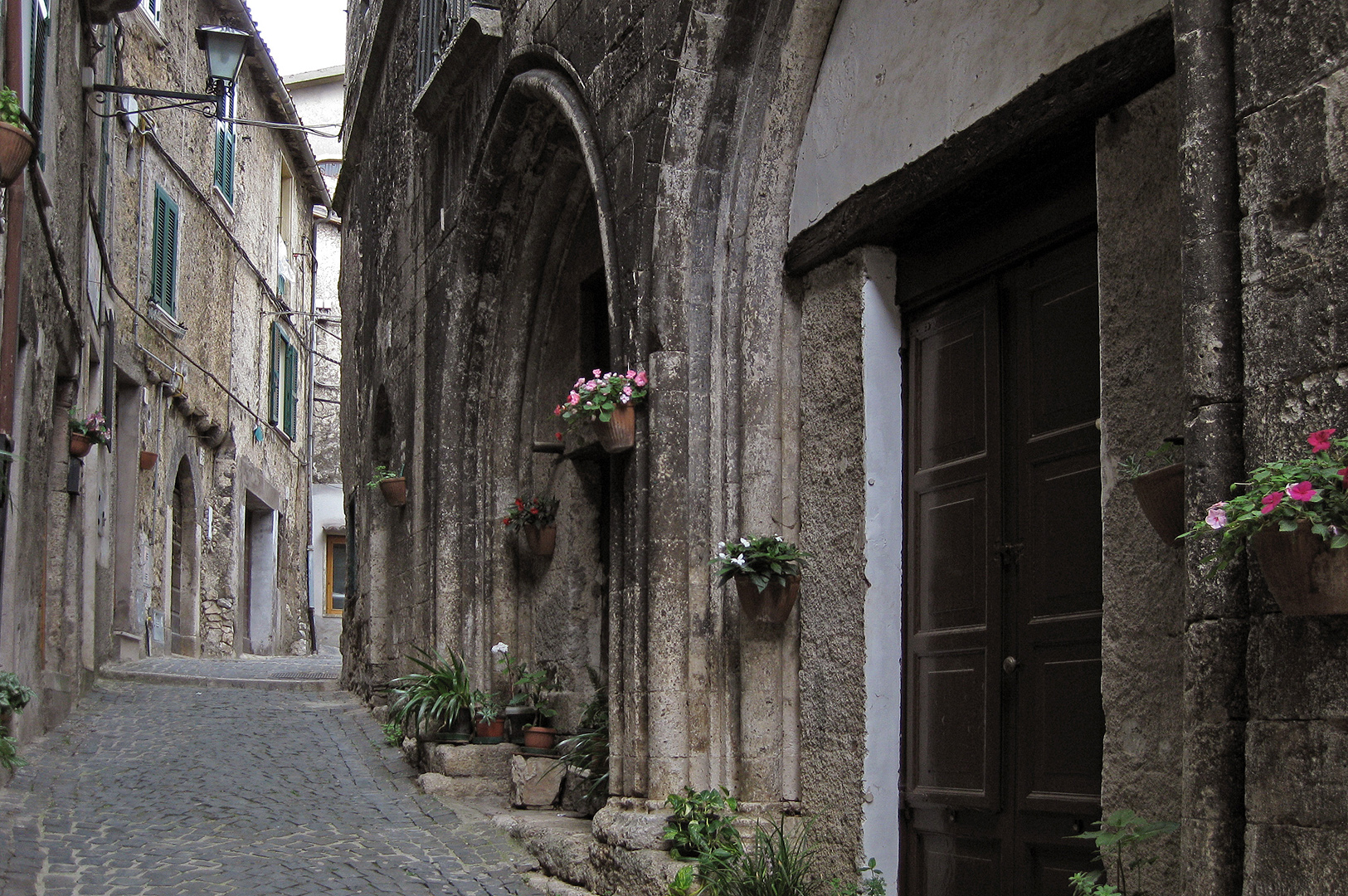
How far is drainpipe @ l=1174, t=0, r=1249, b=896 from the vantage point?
270cm

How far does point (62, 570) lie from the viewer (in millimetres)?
9680

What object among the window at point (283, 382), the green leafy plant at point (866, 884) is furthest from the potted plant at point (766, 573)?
the window at point (283, 382)

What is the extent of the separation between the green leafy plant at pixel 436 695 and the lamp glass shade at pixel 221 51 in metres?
4.85

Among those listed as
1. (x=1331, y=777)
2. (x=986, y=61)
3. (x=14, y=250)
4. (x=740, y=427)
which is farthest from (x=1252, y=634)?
(x=14, y=250)

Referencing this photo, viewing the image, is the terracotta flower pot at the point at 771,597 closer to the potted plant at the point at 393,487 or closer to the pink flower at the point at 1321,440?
the pink flower at the point at 1321,440

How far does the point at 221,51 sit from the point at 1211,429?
924cm

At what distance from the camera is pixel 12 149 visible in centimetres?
540

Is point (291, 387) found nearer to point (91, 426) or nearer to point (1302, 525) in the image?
point (91, 426)

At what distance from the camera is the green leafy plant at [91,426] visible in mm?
9826

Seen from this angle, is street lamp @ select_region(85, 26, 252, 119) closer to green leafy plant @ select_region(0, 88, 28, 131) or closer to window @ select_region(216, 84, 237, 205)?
green leafy plant @ select_region(0, 88, 28, 131)

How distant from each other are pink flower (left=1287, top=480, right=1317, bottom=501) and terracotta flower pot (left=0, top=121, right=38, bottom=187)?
4.90 meters

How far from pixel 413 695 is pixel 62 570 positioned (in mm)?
3243

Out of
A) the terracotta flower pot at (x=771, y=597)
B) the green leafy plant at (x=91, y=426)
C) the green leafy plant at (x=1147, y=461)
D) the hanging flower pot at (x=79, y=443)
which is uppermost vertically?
the green leafy plant at (x=91, y=426)

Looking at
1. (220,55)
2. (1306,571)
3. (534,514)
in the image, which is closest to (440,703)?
(534,514)
